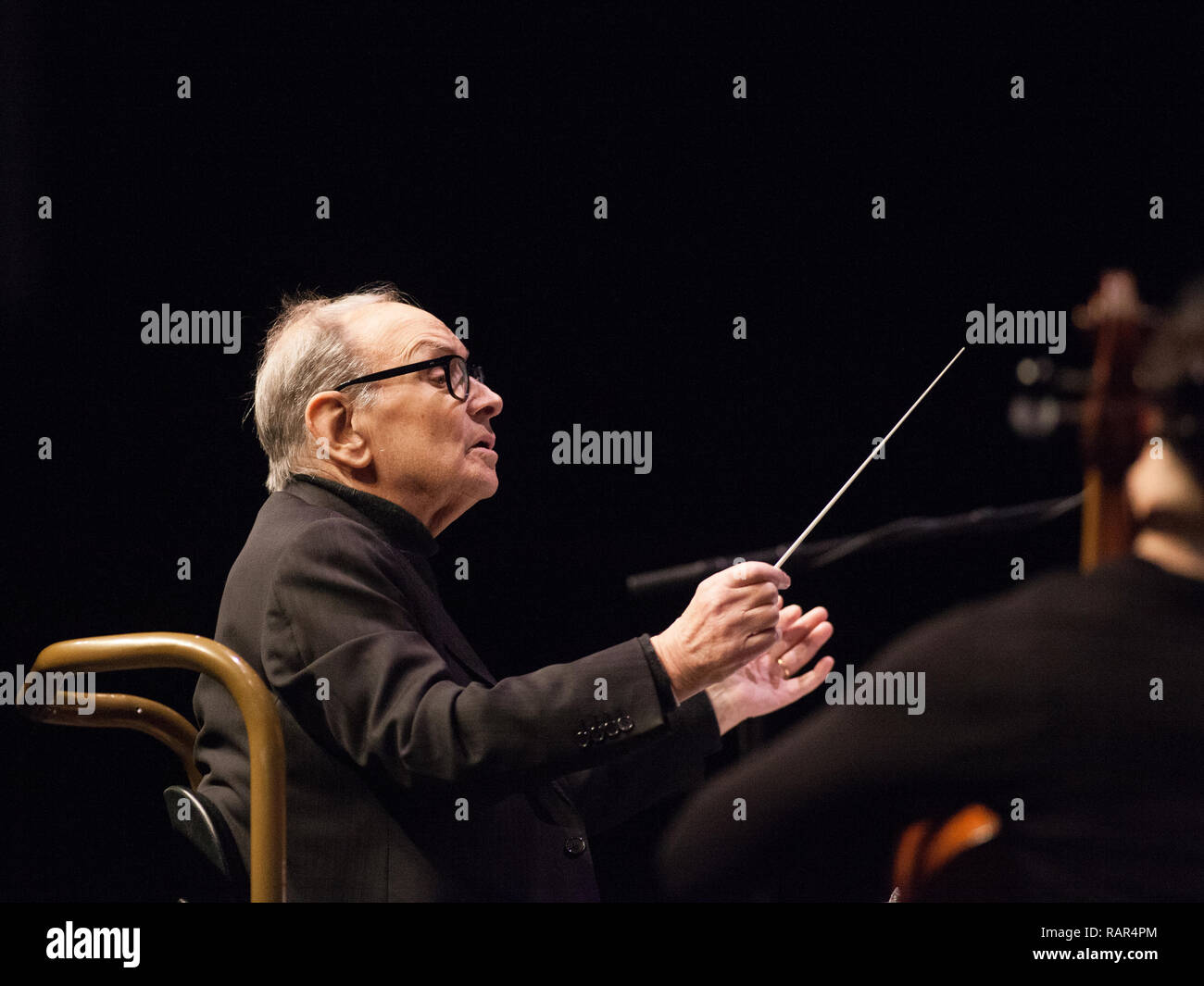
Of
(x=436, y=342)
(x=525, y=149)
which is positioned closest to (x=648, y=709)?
(x=436, y=342)

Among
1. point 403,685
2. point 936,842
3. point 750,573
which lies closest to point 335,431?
point 403,685

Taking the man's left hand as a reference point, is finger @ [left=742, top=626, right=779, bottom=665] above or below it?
above

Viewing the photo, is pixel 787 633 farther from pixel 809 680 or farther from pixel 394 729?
pixel 394 729

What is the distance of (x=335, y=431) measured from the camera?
188cm

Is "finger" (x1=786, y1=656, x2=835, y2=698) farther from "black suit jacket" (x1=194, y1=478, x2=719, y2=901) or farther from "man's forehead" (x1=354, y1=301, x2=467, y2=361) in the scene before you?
"man's forehead" (x1=354, y1=301, x2=467, y2=361)

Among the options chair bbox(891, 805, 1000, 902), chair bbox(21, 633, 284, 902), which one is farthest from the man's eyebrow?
chair bbox(891, 805, 1000, 902)

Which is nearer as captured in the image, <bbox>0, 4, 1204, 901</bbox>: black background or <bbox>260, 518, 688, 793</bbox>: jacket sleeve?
<bbox>260, 518, 688, 793</bbox>: jacket sleeve

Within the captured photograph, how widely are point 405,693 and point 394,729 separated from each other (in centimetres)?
5

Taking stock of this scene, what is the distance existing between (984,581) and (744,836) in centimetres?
113

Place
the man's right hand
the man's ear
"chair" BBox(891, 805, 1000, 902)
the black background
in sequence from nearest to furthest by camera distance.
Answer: "chair" BBox(891, 805, 1000, 902), the man's right hand, the man's ear, the black background

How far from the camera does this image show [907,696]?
4.40 ft

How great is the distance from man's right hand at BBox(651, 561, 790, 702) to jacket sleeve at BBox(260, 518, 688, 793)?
5 centimetres

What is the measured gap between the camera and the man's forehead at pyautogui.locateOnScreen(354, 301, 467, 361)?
1926 millimetres
